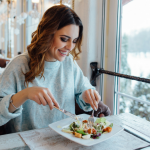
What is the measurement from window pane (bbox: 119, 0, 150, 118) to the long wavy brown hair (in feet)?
1.68

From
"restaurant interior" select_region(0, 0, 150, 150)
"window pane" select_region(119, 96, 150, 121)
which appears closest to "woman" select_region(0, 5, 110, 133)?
"restaurant interior" select_region(0, 0, 150, 150)

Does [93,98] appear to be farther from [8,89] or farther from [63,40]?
[8,89]

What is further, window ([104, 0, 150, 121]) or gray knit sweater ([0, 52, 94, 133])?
window ([104, 0, 150, 121])

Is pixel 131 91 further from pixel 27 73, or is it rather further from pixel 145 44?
pixel 27 73

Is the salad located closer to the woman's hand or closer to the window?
the woman's hand

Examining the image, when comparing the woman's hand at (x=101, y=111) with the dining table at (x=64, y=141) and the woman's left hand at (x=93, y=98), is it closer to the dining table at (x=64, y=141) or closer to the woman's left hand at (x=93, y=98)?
the woman's left hand at (x=93, y=98)

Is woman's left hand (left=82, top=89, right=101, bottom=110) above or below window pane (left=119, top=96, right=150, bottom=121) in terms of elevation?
above

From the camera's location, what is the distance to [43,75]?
110 cm

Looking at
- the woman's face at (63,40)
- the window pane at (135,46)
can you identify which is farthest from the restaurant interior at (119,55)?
the woman's face at (63,40)

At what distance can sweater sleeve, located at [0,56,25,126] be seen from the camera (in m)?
0.82

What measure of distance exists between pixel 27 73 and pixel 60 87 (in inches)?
10.3

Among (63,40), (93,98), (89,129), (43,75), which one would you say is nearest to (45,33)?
(63,40)

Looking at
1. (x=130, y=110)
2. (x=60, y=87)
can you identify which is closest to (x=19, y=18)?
(x=60, y=87)

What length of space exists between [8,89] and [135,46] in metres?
0.94
